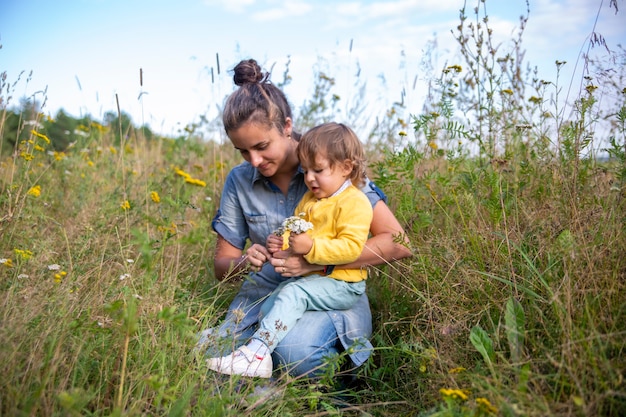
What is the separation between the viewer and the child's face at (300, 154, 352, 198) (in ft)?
7.85

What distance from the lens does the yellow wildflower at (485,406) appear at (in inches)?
56.8

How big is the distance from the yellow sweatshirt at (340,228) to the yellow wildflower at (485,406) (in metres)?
0.91

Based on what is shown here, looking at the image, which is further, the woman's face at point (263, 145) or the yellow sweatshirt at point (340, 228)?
the woman's face at point (263, 145)

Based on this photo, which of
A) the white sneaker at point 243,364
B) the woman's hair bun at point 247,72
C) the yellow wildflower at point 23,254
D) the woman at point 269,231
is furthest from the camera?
the woman's hair bun at point 247,72

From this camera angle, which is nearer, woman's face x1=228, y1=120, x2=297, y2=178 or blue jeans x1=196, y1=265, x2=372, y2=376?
blue jeans x1=196, y1=265, x2=372, y2=376

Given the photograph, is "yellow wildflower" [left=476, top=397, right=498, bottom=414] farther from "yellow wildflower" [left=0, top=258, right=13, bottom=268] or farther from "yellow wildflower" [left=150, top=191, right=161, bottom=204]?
"yellow wildflower" [left=150, top=191, right=161, bottom=204]

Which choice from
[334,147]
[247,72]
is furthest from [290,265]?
[247,72]

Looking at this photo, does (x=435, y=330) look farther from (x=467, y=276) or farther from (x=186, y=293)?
(x=186, y=293)

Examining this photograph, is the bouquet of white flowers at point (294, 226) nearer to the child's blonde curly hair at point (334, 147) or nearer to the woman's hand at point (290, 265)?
the woman's hand at point (290, 265)

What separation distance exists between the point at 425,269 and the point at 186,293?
45.9 inches

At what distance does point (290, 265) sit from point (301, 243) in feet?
0.51

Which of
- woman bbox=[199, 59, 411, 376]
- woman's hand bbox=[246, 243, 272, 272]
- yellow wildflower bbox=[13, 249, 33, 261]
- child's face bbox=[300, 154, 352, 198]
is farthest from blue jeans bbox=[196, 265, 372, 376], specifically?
yellow wildflower bbox=[13, 249, 33, 261]

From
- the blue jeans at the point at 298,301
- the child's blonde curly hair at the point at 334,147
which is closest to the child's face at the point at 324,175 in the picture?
the child's blonde curly hair at the point at 334,147

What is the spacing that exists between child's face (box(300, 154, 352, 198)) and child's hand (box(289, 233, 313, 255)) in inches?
11.2
